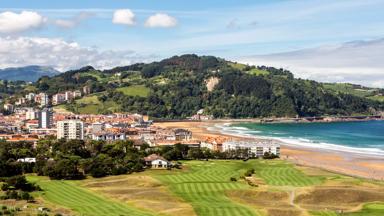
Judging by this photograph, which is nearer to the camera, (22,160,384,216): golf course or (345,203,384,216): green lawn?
(22,160,384,216): golf course

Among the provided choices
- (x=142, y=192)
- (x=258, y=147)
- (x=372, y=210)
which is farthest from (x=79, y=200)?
(x=258, y=147)

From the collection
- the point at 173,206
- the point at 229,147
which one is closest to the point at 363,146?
the point at 229,147

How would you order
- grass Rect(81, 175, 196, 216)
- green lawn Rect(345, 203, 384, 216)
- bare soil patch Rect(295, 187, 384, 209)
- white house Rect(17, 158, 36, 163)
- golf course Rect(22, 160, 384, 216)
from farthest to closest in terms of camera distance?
white house Rect(17, 158, 36, 163), bare soil patch Rect(295, 187, 384, 209), grass Rect(81, 175, 196, 216), green lawn Rect(345, 203, 384, 216), golf course Rect(22, 160, 384, 216)

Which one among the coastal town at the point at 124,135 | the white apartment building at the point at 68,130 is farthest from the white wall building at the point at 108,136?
the white apartment building at the point at 68,130

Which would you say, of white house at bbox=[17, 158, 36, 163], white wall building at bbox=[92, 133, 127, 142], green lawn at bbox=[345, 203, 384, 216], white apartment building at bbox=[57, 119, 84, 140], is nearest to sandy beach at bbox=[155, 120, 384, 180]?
green lawn at bbox=[345, 203, 384, 216]

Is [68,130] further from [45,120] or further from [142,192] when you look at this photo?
[142,192]

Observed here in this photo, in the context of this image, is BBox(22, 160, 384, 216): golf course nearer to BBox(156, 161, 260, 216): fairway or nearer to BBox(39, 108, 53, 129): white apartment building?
BBox(156, 161, 260, 216): fairway
